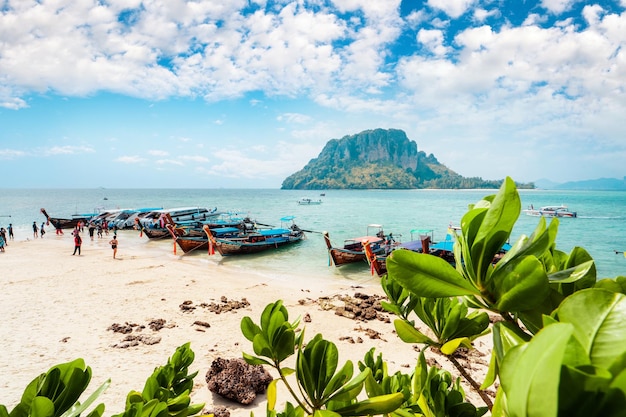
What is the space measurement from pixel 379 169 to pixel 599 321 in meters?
183

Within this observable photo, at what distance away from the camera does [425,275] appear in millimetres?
704

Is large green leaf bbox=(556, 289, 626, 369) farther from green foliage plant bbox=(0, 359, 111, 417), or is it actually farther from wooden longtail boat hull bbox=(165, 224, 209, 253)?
wooden longtail boat hull bbox=(165, 224, 209, 253)

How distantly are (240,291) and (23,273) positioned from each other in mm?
10127

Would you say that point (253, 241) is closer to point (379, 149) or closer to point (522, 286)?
→ point (522, 286)

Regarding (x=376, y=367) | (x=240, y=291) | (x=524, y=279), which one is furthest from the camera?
(x=240, y=291)

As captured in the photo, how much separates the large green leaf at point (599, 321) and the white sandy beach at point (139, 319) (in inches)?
239

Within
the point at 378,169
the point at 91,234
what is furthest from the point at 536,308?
the point at 378,169

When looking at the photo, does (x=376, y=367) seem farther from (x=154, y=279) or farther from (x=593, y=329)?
(x=154, y=279)

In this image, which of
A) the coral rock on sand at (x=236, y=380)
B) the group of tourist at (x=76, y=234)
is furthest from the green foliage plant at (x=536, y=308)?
the group of tourist at (x=76, y=234)

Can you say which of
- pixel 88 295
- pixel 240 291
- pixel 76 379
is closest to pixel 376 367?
pixel 76 379

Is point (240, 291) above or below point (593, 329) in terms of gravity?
below

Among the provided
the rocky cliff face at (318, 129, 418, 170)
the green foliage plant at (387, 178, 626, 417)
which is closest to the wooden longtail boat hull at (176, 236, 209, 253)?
the green foliage plant at (387, 178, 626, 417)

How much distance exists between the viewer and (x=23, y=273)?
563 inches

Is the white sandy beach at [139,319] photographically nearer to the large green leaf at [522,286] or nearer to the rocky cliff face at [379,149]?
the large green leaf at [522,286]
